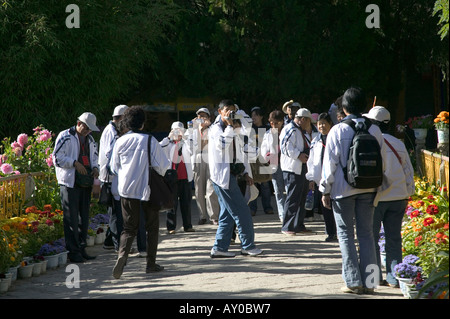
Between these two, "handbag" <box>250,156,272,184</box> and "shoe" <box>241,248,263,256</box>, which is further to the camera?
"handbag" <box>250,156,272,184</box>

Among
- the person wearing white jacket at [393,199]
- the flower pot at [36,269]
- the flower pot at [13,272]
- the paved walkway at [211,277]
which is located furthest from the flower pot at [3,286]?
the person wearing white jacket at [393,199]

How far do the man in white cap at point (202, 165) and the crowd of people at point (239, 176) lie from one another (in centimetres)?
2

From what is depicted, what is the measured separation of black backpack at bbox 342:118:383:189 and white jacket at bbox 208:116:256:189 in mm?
2597

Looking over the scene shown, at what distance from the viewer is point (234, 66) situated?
70.2 feet

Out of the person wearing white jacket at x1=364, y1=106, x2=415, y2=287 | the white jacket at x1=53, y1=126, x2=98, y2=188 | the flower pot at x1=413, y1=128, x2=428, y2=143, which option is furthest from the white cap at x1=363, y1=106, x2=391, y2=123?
the flower pot at x1=413, y1=128, x2=428, y2=143

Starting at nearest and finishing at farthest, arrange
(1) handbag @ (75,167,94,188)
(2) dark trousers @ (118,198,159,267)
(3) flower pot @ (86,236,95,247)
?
(2) dark trousers @ (118,198,159,267) < (1) handbag @ (75,167,94,188) < (3) flower pot @ (86,236,95,247)

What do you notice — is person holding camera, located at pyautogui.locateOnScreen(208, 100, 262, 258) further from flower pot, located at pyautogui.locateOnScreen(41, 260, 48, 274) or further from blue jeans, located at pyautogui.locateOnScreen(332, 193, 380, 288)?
blue jeans, located at pyautogui.locateOnScreen(332, 193, 380, 288)

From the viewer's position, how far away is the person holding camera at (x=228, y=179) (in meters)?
9.64

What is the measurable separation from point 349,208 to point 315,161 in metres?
3.53

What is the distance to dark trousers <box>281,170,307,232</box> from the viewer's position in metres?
11.6

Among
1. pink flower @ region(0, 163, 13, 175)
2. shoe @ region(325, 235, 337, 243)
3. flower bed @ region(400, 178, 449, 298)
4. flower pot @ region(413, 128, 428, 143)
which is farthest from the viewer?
flower pot @ region(413, 128, 428, 143)

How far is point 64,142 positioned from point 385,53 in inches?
612

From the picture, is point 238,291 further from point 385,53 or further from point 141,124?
point 385,53

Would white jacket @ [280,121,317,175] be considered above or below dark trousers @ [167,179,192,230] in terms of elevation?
above
